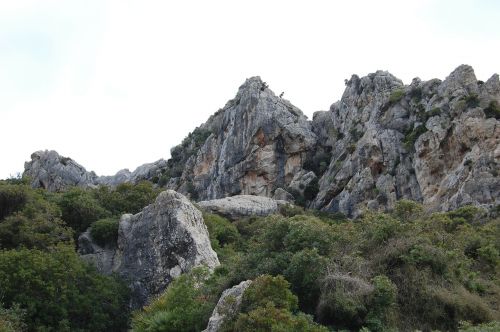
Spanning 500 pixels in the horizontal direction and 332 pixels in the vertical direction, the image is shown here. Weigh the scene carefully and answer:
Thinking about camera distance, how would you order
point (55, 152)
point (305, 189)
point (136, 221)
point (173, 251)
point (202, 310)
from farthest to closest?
point (55, 152) < point (305, 189) < point (136, 221) < point (173, 251) < point (202, 310)

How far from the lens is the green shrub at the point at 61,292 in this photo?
827 inches

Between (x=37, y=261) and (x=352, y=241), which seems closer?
(x=352, y=241)

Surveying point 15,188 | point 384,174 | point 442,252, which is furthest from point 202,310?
point 384,174

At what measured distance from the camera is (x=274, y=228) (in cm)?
1628

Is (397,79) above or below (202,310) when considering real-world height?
above

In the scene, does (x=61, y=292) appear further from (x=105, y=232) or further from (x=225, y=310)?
(x=225, y=310)

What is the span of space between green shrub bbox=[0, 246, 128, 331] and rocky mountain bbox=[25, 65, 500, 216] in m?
24.9

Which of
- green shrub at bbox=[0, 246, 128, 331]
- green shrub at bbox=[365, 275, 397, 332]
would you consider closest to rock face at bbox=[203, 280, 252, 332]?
green shrub at bbox=[365, 275, 397, 332]

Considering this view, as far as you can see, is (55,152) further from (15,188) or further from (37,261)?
(37,261)

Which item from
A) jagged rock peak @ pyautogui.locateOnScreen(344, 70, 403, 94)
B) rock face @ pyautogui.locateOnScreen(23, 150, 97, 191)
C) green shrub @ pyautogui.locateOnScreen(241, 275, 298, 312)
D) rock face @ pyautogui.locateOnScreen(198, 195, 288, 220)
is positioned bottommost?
green shrub @ pyautogui.locateOnScreen(241, 275, 298, 312)

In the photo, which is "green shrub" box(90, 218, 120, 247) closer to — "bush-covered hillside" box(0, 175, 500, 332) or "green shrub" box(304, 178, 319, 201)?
"bush-covered hillside" box(0, 175, 500, 332)

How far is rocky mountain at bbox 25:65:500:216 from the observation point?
4600cm

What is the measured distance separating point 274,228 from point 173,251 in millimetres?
9197

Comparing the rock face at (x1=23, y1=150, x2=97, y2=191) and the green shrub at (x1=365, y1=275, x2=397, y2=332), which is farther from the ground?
the rock face at (x1=23, y1=150, x2=97, y2=191)
